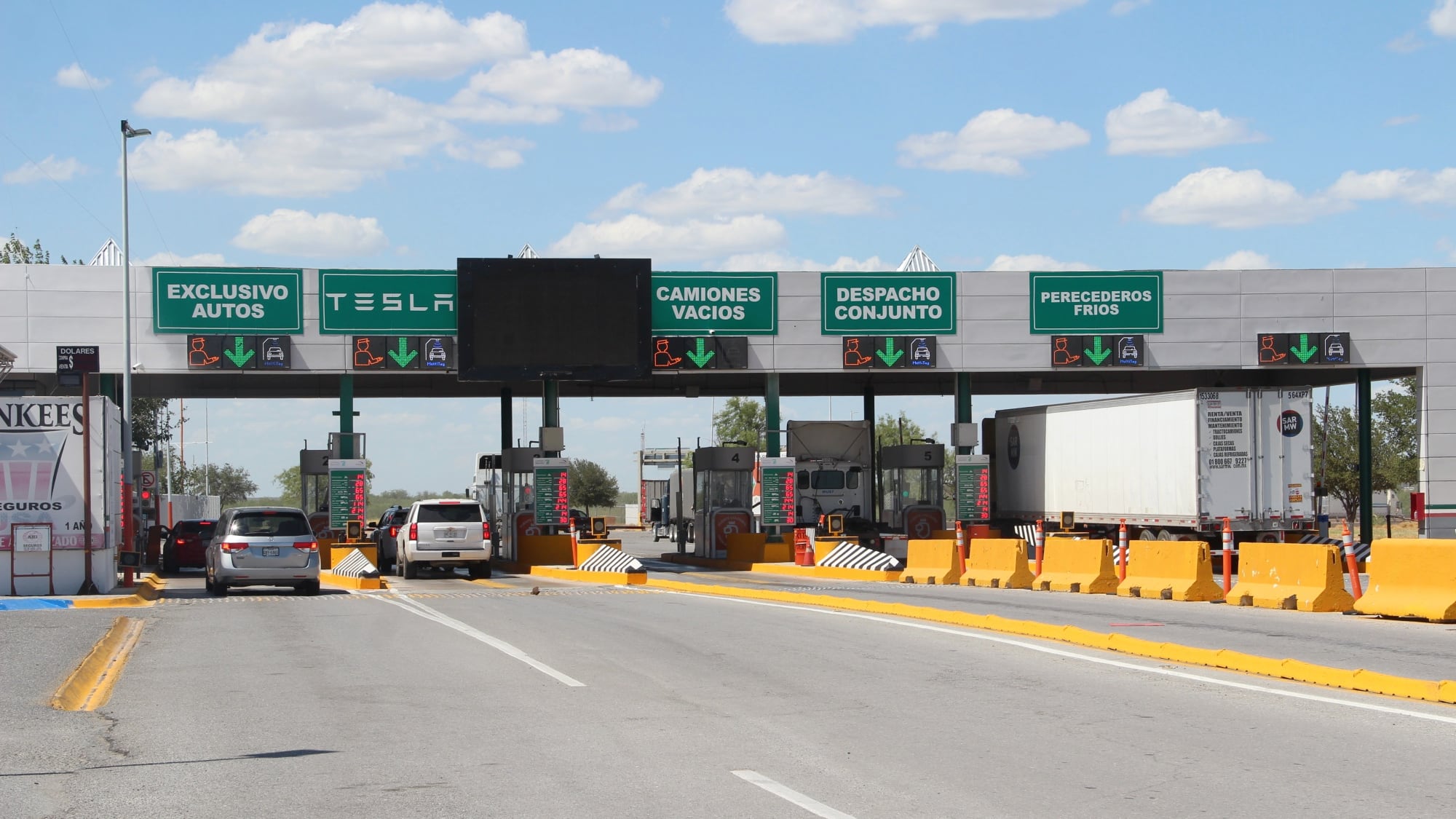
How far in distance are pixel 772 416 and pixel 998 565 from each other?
15.7 m

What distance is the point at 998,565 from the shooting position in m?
27.8

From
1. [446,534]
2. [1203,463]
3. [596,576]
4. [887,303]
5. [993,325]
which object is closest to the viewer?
[1203,463]

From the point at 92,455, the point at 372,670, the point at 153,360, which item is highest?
the point at 153,360

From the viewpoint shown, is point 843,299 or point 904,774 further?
point 843,299

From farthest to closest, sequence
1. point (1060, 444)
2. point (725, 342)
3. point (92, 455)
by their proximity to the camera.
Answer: point (725, 342) < point (1060, 444) < point (92, 455)

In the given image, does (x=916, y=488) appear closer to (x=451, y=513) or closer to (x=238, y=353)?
(x=451, y=513)

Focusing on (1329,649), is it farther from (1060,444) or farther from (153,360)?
(153,360)

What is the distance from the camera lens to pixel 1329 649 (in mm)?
15219

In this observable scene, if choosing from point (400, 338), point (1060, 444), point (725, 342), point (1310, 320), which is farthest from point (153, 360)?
point (1310, 320)

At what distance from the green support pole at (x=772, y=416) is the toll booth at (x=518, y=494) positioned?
6240mm

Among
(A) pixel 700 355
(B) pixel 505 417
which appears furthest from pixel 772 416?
(B) pixel 505 417

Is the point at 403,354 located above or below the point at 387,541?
above

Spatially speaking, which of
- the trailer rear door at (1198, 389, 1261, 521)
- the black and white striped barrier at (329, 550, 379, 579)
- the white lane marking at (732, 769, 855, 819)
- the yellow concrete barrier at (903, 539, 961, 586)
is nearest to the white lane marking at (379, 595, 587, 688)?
the white lane marking at (732, 769, 855, 819)

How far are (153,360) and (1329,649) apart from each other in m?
32.5
